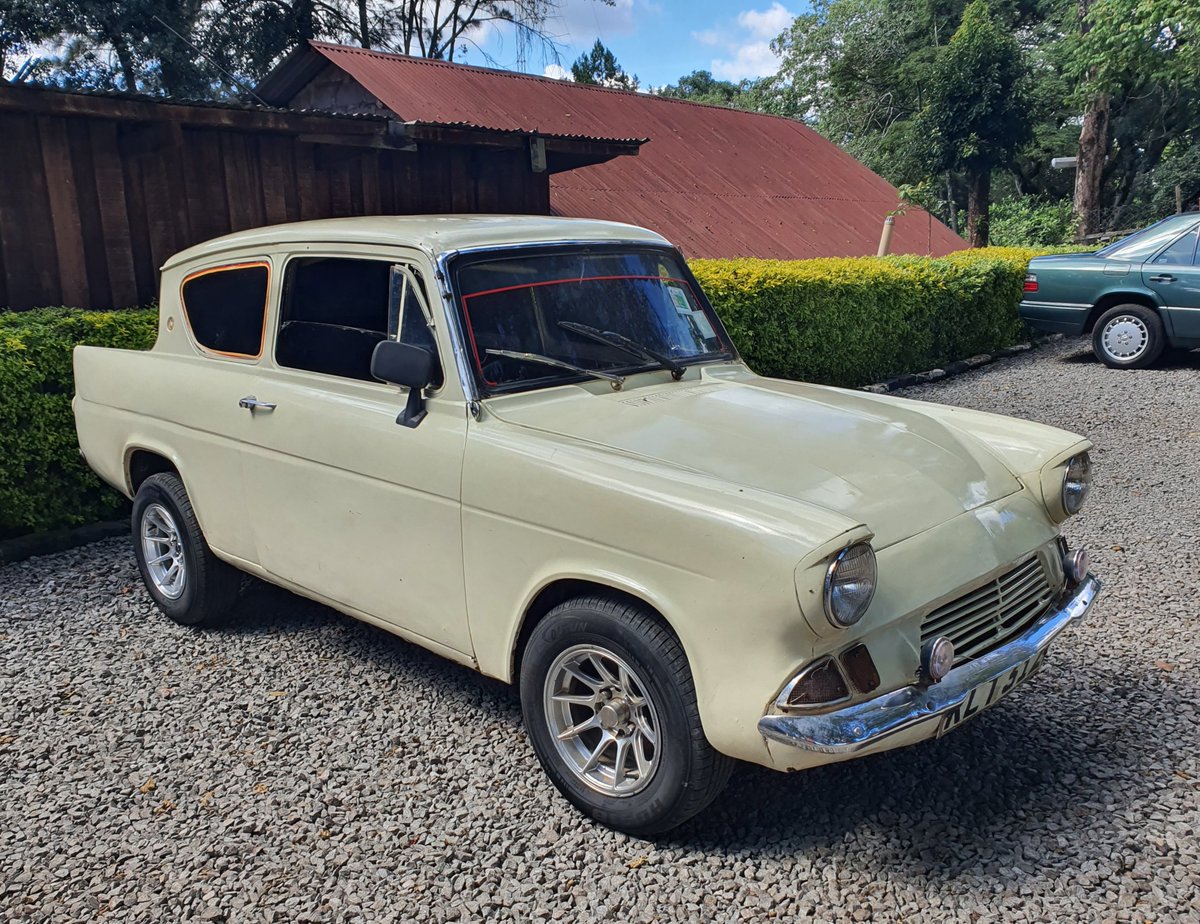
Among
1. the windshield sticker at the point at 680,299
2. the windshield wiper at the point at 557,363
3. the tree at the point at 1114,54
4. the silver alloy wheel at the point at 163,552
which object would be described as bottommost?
the silver alloy wheel at the point at 163,552

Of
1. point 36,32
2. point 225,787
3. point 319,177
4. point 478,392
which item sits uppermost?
point 36,32

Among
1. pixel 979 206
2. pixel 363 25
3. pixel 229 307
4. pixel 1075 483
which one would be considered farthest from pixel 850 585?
pixel 363 25

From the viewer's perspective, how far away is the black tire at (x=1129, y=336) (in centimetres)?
1075

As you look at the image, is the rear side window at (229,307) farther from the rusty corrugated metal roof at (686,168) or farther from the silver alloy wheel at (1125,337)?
the silver alloy wheel at (1125,337)

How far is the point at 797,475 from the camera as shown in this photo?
2.96m

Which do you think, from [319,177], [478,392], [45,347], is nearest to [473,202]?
[319,177]

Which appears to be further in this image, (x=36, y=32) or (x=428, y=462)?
(x=36, y=32)

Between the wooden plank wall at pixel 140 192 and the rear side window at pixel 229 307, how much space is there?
3.84 meters

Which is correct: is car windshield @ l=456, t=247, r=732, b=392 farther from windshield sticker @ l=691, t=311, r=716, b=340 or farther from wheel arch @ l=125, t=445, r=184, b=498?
wheel arch @ l=125, t=445, r=184, b=498

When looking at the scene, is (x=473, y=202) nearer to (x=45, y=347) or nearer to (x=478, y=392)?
(x=45, y=347)

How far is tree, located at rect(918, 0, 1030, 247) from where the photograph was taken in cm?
2250

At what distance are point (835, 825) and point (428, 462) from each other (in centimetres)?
183

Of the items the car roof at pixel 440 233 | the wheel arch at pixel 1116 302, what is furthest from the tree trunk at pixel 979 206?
the car roof at pixel 440 233

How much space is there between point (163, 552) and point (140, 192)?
14.9ft
